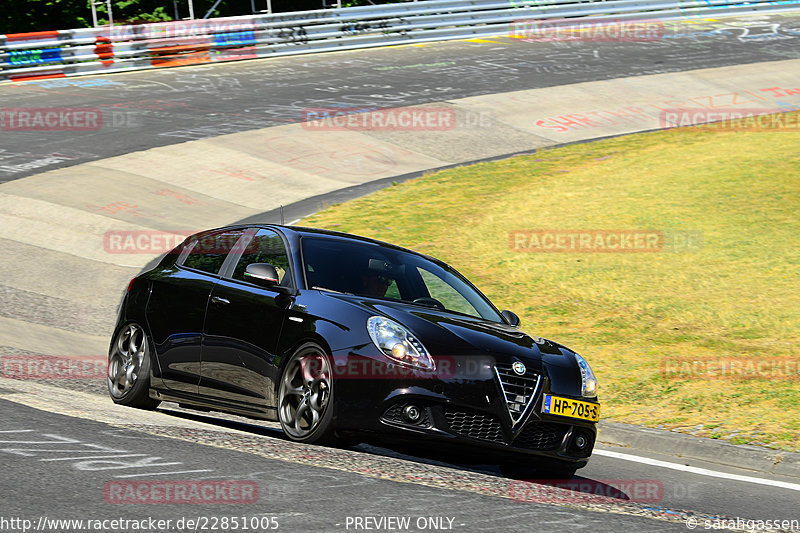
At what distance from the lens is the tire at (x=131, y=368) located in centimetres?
833

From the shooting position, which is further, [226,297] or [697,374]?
[697,374]

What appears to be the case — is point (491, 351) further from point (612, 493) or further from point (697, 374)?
point (697, 374)

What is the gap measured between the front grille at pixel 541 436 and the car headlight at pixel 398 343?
0.76m

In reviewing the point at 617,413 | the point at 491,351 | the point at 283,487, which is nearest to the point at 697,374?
the point at 617,413

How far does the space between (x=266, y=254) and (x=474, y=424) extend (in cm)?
223

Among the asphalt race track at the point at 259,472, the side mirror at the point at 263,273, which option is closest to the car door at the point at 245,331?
the side mirror at the point at 263,273

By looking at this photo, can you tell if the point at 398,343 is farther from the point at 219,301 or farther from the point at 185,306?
the point at 185,306

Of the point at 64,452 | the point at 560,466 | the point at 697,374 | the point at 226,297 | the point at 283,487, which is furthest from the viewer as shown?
the point at 697,374

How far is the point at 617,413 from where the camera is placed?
920cm

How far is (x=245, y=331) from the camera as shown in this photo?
740cm

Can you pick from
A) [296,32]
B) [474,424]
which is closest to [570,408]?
[474,424]

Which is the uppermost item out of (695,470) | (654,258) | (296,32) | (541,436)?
(296,32)

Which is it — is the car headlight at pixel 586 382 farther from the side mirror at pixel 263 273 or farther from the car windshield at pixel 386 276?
the side mirror at pixel 263 273

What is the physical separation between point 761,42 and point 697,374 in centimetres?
2586
